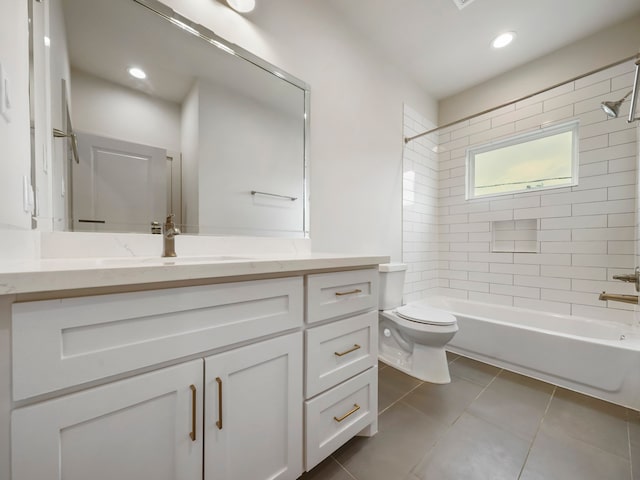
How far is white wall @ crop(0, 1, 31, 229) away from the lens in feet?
2.16

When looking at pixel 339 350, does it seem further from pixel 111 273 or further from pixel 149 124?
pixel 149 124

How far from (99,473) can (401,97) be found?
2979mm

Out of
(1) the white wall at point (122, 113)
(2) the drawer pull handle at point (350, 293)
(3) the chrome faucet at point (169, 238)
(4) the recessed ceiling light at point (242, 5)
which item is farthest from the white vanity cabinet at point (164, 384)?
(4) the recessed ceiling light at point (242, 5)

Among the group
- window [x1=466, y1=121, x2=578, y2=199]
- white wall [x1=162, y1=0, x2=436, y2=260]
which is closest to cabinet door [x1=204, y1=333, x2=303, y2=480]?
white wall [x1=162, y1=0, x2=436, y2=260]

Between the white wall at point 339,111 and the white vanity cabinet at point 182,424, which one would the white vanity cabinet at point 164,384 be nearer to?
the white vanity cabinet at point 182,424

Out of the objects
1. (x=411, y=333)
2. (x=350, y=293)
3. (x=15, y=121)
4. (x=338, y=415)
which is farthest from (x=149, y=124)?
(x=411, y=333)

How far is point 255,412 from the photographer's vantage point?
31.5 inches

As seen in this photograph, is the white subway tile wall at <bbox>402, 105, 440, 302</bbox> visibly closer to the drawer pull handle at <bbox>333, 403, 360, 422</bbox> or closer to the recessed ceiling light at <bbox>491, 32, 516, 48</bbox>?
the recessed ceiling light at <bbox>491, 32, 516, 48</bbox>

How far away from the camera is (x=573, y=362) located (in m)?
1.63

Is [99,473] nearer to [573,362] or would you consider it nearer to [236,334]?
[236,334]

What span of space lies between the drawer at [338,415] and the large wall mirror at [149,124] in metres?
0.90

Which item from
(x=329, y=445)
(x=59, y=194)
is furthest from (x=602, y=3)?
(x=59, y=194)

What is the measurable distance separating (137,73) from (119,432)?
1.33 m

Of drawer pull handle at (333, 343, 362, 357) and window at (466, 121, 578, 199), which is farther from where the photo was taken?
window at (466, 121, 578, 199)
